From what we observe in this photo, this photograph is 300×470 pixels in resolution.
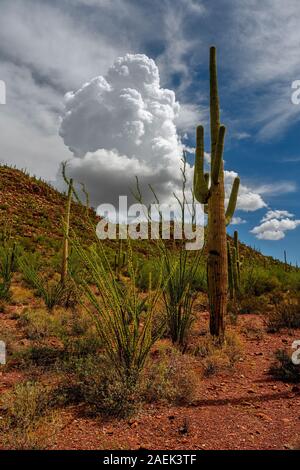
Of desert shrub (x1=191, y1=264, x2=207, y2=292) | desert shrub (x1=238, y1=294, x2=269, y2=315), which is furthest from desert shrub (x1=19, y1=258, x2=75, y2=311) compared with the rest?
desert shrub (x1=238, y1=294, x2=269, y2=315)

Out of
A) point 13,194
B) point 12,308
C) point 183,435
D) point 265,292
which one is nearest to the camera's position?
point 183,435

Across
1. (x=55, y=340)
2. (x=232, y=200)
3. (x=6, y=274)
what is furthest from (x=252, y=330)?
(x=6, y=274)

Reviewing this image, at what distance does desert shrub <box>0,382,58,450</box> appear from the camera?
3225mm

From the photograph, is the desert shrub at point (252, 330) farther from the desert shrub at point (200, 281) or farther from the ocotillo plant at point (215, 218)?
the desert shrub at point (200, 281)

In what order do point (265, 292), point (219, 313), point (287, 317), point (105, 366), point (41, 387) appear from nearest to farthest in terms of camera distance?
point (41, 387), point (105, 366), point (219, 313), point (287, 317), point (265, 292)

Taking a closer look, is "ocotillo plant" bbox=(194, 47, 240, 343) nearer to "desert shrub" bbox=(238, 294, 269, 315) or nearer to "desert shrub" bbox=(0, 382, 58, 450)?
"desert shrub" bbox=(238, 294, 269, 315)

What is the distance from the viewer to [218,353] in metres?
5.77

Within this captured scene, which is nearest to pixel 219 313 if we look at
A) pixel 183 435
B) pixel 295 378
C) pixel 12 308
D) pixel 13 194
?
pixel 295 378

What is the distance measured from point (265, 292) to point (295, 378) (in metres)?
8.25
